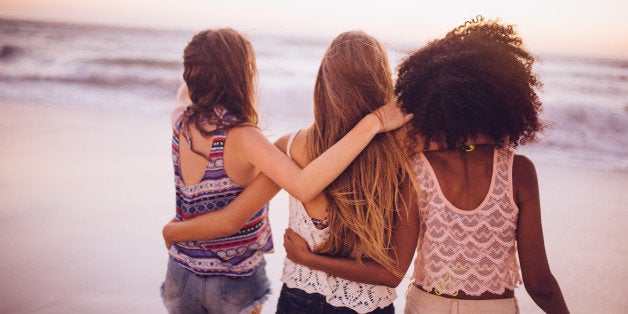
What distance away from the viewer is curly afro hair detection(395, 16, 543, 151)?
1.47 metres

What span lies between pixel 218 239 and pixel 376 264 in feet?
2.03

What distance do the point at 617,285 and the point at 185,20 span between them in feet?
65.0

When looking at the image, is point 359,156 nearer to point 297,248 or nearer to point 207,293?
point 297,248

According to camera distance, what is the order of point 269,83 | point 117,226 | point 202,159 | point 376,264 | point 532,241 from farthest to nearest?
point 269,83, point 117,226, point 202,159, point 376,264, point 532,241

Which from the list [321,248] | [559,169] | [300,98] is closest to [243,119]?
[321,248]

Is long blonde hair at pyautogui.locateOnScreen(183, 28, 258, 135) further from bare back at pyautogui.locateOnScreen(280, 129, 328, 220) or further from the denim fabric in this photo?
the denim fabric

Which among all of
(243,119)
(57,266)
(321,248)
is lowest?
(57,266)

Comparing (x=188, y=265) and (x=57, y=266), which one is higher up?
(x=188, y=265)

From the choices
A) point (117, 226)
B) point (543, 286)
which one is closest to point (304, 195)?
point (543, 286)

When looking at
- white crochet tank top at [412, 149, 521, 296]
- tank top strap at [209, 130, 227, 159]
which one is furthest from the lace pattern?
tank top strap at [209, 130, 227, 159]

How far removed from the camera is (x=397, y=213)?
1.65m

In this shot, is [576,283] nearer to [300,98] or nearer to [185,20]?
[300,98]

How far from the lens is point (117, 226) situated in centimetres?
400

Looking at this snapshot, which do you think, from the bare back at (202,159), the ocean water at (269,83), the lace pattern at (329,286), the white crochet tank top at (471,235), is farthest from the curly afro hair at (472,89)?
the ocean water at (269,83)
